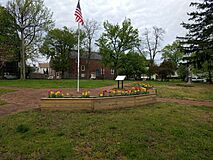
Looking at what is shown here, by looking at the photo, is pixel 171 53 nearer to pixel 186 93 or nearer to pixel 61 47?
pixel 61 47

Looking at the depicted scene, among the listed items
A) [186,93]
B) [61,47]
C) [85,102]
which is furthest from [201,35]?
[61,47]

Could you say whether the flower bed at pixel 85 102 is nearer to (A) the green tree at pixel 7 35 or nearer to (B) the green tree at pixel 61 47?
(A) the green tree at pixel 7 35

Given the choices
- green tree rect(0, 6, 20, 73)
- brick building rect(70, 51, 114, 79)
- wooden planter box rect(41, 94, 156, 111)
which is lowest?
wooden planter box rect(41, 94, 156, 111)

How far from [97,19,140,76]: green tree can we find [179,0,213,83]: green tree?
12.8 meters

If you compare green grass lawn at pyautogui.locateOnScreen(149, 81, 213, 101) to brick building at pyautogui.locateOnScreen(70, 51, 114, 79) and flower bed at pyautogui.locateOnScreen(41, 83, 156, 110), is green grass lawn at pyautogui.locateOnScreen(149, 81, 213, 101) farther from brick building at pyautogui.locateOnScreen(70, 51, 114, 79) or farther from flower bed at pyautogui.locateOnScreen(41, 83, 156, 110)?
brick building at pyautogui.locateOnScreen(70, 51, 114, 79)

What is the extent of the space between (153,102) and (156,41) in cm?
3884

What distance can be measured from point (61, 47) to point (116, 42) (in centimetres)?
1433

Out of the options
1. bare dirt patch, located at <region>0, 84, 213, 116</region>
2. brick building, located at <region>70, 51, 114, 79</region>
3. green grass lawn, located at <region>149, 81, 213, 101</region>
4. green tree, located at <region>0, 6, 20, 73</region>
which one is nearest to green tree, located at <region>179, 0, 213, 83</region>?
green grass lawn, located at <region>149, 81, 213, 101</region>

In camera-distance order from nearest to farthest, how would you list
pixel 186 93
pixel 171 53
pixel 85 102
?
pixel 85 102, pixel 186 93, pixel 171 53

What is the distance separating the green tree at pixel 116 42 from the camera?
116 feet

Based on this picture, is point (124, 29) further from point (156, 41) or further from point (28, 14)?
point (28, 14)

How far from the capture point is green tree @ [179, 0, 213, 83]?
71.7 feet

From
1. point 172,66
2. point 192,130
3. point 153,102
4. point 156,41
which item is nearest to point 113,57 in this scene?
point 172,66

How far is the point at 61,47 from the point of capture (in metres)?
43.0
